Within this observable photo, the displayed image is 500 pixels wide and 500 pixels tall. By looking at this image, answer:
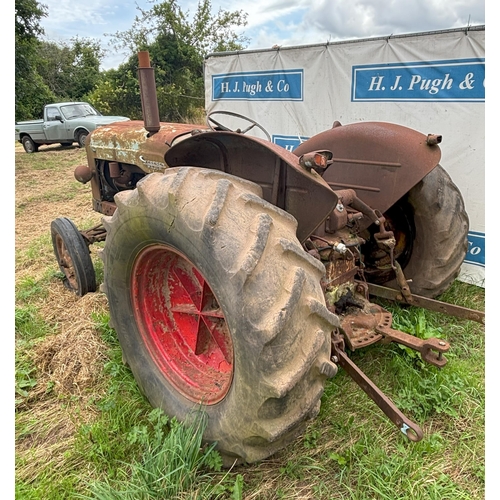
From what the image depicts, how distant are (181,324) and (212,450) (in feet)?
2.32

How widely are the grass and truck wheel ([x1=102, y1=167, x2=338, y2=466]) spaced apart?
178 mm

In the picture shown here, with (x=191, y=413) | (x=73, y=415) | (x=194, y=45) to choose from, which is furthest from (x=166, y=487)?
(x=194, y=45)

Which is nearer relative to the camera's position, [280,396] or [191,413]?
[280,396]

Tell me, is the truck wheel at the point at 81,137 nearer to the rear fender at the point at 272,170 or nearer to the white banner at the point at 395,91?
the white banner at the point at 395,91

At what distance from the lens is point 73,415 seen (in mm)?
2258

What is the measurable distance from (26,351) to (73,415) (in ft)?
2.35

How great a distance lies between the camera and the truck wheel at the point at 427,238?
2.63m

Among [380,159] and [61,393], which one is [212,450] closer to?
[61,393]

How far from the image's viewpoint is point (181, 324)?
7.56 feet

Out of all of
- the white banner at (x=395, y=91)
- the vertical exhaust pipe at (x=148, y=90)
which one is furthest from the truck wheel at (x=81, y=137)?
the vertical exhaust pipe at (x=148, y=90)

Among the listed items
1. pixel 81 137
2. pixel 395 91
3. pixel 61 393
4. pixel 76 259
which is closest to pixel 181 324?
pixel 61 393

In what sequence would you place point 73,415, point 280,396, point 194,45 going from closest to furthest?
point 280,396, point 73,415, point 194,45

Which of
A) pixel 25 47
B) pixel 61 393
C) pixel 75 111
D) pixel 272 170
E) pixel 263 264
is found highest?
pixel 25 47

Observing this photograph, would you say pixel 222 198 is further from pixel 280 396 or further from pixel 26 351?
pixel 26 351
